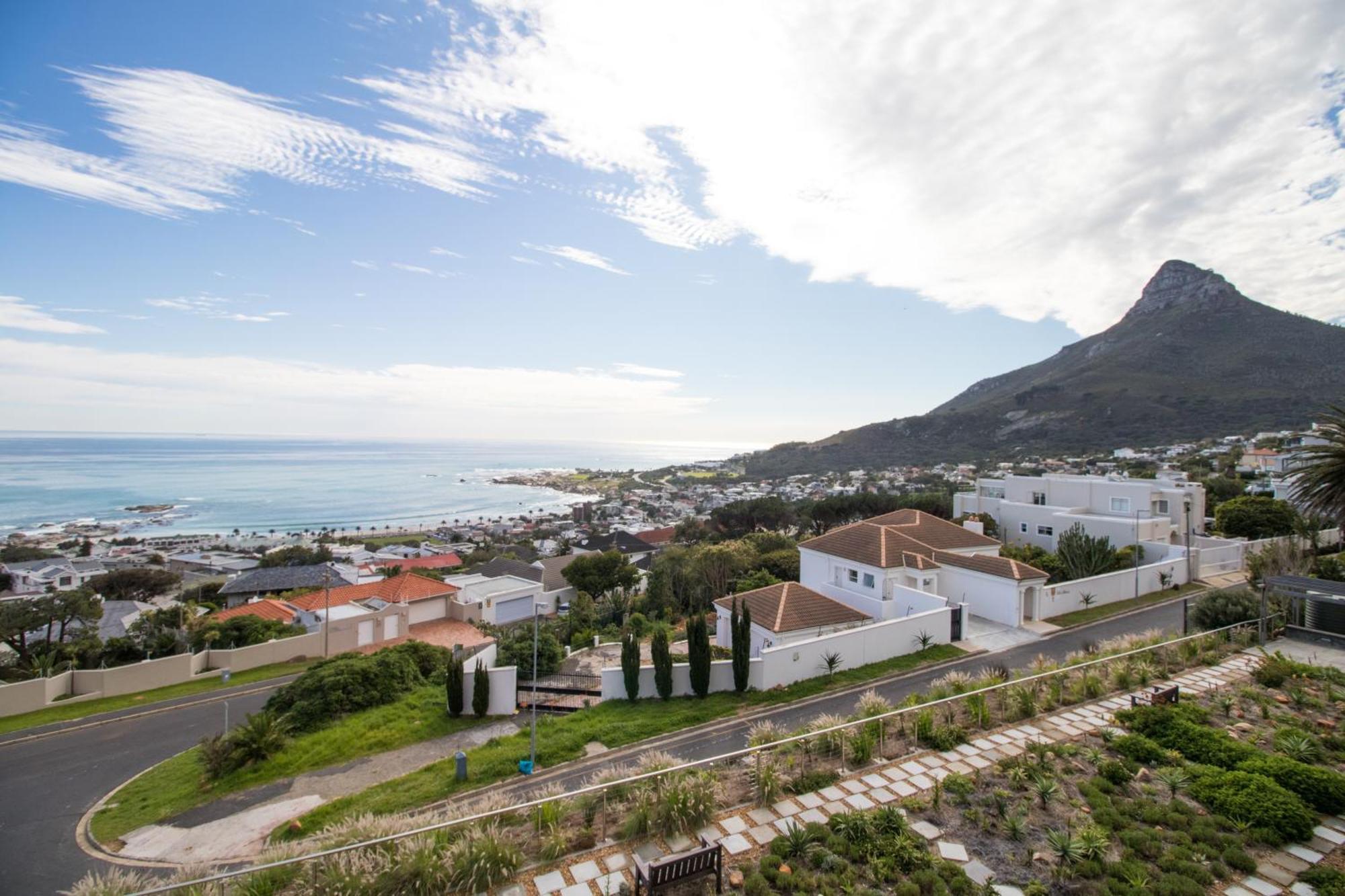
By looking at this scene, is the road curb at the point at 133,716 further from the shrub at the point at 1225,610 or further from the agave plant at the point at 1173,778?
the shrub at the point at 1225,610

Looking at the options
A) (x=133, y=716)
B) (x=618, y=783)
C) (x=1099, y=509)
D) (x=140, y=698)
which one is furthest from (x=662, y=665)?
(x=1099, y=509)

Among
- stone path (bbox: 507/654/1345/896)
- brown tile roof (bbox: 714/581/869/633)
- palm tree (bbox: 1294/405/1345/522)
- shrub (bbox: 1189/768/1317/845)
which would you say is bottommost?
brown tile roof (bbox: 714/581/869/633)

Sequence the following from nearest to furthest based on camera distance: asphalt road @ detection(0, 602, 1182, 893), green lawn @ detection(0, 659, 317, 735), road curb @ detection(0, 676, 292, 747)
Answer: asphalt road @ detection(0, 602, 1182, 893), road curb @ detection(0, 676, 292, 747), green lawn @ detection(0, 659, 317, 735)

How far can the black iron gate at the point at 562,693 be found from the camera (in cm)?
1630

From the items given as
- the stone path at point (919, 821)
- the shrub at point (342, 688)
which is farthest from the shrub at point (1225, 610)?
the shrub at point (342, 688)

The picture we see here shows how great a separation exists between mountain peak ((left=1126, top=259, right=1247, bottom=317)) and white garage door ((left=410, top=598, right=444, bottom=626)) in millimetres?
125083

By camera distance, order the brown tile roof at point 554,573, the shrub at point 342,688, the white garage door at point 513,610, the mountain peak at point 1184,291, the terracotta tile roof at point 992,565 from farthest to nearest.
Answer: the mountain peak at point 1184,291 → the brown tile roof at point 554,573 → the white garage door at point 513,610 → the terracotta tile roof at point 992,565 → the shrub at point 342,688

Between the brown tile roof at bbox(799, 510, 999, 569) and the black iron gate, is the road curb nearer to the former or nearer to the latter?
the black iron gate

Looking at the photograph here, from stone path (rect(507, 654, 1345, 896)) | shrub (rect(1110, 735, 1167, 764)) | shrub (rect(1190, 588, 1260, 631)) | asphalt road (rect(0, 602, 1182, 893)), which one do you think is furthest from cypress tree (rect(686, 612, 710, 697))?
shrub (rect(1190, 588, 1260, 631))

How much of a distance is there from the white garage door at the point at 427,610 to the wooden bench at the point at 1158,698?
A: 27443mm

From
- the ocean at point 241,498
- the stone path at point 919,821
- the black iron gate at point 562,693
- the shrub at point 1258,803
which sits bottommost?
the ocean at point 241,498

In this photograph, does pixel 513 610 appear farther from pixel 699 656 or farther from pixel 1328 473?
pixel 1328 473

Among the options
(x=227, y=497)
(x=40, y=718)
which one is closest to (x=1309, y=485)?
(x=40, y=718)

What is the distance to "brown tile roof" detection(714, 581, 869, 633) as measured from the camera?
17.7 meters
